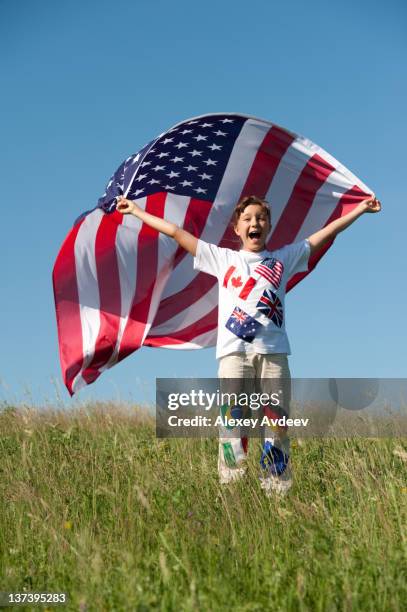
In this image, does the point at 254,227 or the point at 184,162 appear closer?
the point at 254,227

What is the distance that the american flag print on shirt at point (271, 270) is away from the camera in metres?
4.96

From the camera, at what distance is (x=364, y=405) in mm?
8172

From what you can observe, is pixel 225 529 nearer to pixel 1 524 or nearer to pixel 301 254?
pixel 1 524

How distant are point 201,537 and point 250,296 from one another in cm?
178

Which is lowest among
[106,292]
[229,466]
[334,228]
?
[229,466]

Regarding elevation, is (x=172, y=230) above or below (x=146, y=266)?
below

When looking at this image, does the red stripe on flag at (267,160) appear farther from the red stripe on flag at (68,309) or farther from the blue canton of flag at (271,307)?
the blue canton of flag at (271,307)

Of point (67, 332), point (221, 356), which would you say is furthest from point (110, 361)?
point (221, 356)

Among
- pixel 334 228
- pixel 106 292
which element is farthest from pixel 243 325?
pixel 106 292

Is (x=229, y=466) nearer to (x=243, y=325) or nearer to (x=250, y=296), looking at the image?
(x=243, y=325)

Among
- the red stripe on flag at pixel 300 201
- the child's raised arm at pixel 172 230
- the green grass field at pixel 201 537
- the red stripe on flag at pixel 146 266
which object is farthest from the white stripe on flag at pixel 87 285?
the red stripe on flag at pixel 300 201

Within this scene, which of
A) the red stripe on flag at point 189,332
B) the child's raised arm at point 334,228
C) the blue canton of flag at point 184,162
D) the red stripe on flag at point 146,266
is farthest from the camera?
the red stripe on flag at point 189,332

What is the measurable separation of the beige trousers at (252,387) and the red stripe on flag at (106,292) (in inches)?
76.5

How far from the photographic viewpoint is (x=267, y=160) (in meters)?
6.58
